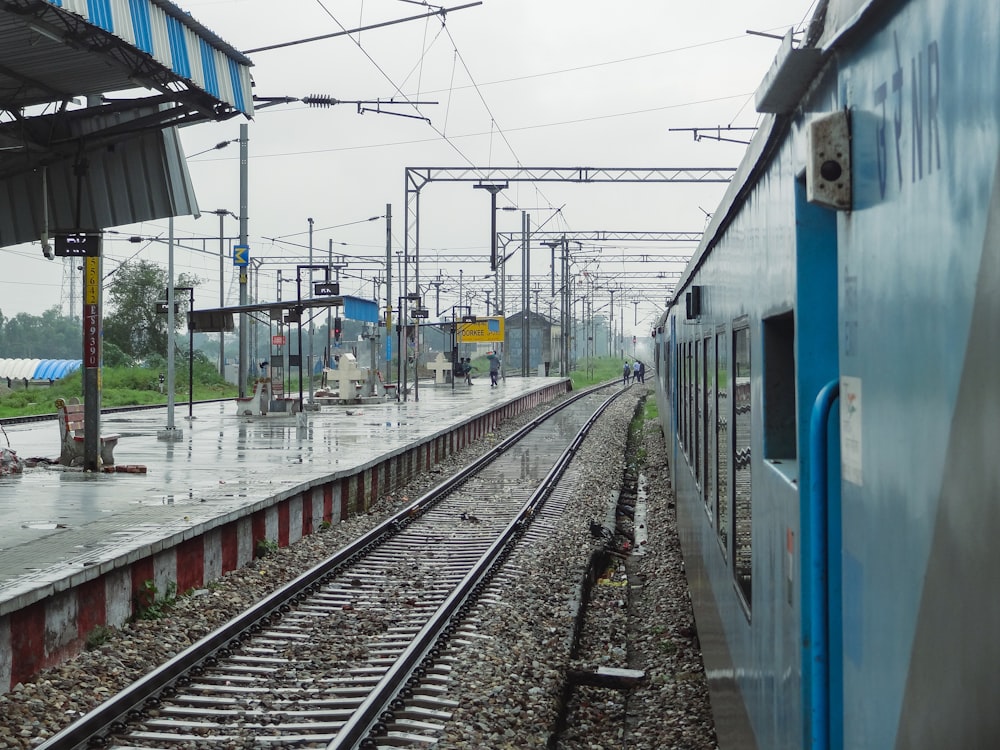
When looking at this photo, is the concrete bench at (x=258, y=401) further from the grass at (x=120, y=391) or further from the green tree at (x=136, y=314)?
the green tree at (x=136, y=314)

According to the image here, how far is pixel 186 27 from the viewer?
36.7ft

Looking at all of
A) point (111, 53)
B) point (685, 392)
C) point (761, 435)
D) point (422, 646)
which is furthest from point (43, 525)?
point (761, 435)

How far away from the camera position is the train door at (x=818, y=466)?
233cm

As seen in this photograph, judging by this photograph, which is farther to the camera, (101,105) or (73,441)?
(73,441)

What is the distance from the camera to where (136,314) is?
61.1 m

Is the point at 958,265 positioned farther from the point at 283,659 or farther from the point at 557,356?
the point at 557,356

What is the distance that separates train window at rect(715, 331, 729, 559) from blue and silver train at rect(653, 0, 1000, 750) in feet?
3.46

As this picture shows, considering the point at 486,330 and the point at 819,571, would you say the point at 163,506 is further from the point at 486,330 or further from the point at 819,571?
the point at 486,330

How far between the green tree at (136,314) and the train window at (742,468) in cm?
5896

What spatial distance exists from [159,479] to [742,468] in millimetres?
10941

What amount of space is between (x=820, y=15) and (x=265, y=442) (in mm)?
18164

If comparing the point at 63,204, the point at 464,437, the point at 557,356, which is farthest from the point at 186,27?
the point at 557,356

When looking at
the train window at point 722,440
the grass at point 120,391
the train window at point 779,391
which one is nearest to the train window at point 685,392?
the train window at point 722,440

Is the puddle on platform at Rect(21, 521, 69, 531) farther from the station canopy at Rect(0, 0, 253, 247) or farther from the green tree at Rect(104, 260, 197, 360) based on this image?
the green tree at Rect(104, 260, 197, 360)
